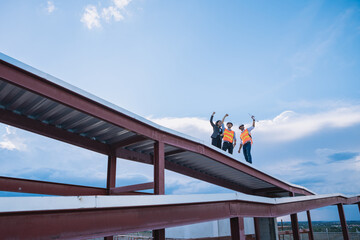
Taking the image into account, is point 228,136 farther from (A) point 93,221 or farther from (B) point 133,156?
(A) point 93,221

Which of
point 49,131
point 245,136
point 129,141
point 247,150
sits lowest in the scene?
point 129,141

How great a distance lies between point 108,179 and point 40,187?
2514 millimetres

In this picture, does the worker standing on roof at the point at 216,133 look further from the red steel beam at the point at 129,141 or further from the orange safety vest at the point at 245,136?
the red steel beam at the point at 129,141

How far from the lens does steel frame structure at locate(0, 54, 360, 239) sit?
11.9 ft

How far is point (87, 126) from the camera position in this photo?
845cm

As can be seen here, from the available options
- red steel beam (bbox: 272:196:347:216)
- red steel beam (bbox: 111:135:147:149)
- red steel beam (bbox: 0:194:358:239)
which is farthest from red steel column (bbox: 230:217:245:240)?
red steel beam (bbox: 111:135:147:149)

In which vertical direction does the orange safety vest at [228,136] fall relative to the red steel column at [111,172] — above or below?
above

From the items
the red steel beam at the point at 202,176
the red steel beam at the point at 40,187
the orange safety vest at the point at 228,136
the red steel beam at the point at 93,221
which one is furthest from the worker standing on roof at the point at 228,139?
the red steel beam at the point at 93,221

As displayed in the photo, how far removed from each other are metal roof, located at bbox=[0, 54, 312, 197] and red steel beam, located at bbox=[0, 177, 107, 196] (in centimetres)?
141

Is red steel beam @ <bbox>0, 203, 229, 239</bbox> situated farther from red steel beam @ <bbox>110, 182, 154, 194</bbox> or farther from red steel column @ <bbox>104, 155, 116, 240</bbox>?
red steel column @ <bbox>104, 155, 116, 240</bbox>

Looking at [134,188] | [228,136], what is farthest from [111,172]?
[228,136]

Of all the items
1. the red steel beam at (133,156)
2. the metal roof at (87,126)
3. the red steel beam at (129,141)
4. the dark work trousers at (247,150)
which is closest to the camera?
the metal roof at (87,126)

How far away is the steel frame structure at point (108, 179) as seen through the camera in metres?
3.64

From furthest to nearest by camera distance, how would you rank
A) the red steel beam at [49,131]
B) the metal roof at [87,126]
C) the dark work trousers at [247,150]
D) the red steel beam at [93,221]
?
the dark work trousers at [247,150]
the red steel beam at [49,131]
the metal roof at [87,126]
the red steel beam at [93,221]
